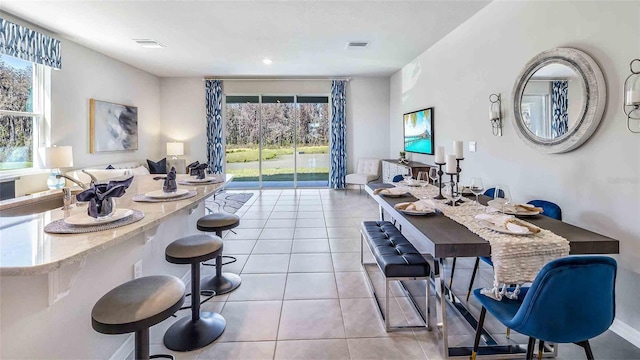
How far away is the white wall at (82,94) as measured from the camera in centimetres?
462

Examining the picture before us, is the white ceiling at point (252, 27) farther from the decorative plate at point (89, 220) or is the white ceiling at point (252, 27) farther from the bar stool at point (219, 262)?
the decorative plate at point (89, 220)

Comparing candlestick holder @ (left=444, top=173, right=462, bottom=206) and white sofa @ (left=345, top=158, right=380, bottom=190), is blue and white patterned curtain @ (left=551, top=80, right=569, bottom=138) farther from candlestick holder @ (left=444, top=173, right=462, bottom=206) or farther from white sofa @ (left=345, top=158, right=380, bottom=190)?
white sofa @ (left=345, top=158, right=380, bottom=190)

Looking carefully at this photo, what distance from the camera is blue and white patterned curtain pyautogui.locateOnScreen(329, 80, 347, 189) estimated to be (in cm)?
794

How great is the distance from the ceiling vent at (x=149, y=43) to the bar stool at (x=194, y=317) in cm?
419

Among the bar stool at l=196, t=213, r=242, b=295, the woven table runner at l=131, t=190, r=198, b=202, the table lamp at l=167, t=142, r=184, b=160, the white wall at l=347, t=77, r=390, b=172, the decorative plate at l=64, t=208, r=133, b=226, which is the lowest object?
the bar stool at l=196, t=213, r=242, b=295

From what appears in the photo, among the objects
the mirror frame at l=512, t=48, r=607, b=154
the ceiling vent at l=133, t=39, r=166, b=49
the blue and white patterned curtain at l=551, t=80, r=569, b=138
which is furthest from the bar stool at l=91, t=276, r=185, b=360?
the ceiling vent at l=133, t=39, r=166, b=49

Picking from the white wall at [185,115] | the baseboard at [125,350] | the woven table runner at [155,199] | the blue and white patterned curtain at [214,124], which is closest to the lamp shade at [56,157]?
the woven table runner at [155,199]

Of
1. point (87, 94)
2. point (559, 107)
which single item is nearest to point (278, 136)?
point (87, 94)

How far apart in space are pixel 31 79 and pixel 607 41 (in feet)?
20.4

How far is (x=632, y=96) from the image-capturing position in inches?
77.9

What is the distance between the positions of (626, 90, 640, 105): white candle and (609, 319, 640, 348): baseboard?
1431mm

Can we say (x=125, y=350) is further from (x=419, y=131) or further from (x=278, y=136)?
(x=278, y=136)

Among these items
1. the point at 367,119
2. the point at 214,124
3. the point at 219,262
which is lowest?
the point at 219,262

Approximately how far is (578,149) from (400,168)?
3552 mm
